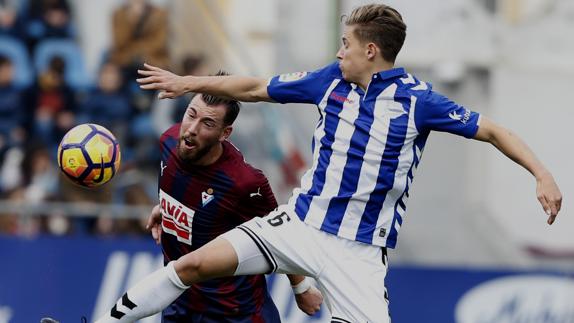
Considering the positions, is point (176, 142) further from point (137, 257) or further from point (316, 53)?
point (316, 53)

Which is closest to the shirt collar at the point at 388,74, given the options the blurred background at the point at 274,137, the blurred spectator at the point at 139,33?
the blurred background at the point at 274,137

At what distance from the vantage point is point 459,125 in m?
6.79

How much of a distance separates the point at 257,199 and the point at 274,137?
20.2ft

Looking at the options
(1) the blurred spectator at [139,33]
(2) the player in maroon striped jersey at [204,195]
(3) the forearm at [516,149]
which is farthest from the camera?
(1) the blurred spectator at [139,33]

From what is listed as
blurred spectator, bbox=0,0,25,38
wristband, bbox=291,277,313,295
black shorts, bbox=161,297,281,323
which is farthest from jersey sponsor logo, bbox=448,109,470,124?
blurred spectator, bbox=0,0,25,38

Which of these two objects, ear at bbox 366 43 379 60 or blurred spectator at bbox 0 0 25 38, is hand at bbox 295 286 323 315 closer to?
ear at bbox 366 43 379 60

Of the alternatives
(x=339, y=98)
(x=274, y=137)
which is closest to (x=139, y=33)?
(x=274, y=137)

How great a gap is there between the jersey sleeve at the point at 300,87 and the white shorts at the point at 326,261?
685 mm

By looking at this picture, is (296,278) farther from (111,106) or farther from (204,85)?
(111,106)

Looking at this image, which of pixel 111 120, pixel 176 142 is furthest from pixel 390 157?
pixel 111 120

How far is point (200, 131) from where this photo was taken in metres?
7.18

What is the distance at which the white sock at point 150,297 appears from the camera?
6.81 metres

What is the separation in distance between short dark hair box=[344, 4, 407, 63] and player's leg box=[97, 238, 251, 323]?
1380mm

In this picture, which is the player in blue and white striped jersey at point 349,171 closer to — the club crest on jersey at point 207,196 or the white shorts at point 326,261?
the white shorts at point 326,261
